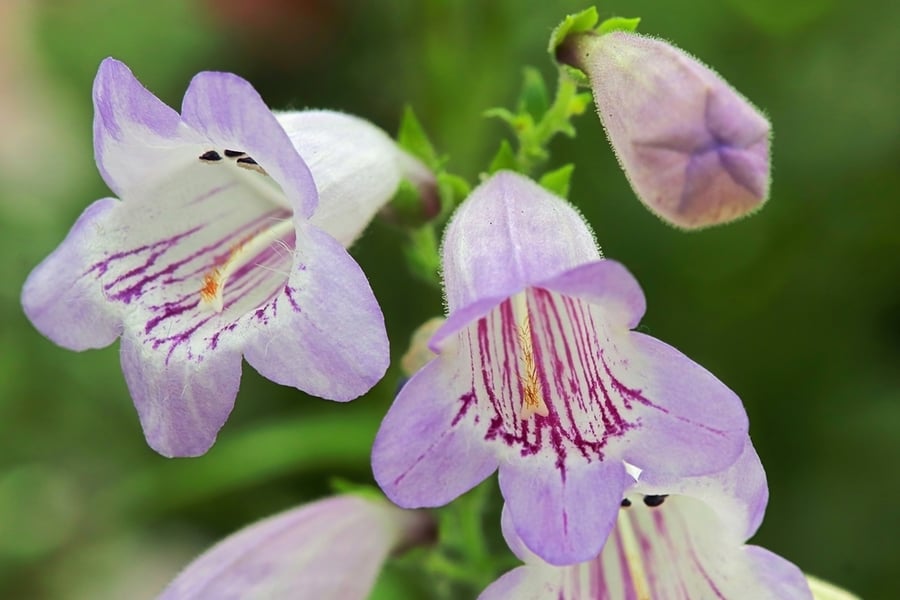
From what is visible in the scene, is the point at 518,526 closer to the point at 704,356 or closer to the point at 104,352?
the point at 704,356

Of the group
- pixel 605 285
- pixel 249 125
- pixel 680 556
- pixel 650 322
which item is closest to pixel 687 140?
pixel 605 285

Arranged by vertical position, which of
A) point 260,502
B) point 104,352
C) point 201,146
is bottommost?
point 260,502

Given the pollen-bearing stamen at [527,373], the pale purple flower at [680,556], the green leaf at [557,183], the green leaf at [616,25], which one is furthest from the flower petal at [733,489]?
the green leaf at [616,25]

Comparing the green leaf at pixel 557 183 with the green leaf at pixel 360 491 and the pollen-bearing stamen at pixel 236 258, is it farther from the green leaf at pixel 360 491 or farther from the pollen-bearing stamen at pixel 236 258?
the green leaf at pixel 360 491

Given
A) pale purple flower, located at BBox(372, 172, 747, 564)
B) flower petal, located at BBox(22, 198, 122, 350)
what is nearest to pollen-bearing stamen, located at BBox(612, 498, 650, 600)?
pale purple flower, located at BBox(372, 172, 747, 564)

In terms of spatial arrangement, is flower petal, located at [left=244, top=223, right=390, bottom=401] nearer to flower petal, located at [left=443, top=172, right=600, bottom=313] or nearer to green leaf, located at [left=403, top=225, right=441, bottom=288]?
flower petal, located at [left=443, top=172, right=600, bottom=313]

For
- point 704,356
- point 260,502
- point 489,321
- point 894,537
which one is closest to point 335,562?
point 489,321
